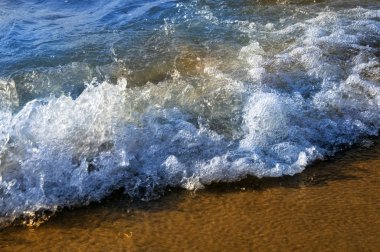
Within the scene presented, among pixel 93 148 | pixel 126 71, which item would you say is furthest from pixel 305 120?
pixel 126 71

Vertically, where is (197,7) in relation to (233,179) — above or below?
above

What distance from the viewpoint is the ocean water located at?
9.29 feet

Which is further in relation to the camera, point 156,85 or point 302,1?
point 302,1

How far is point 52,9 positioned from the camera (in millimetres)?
7113

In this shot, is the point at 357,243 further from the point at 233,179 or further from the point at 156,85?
the point at 156,85

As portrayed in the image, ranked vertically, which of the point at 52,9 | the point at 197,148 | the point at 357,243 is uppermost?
the point at 52,9

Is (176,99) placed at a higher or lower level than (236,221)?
higher

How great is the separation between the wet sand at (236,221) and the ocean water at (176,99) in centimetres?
11

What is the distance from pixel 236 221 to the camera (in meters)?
2.48

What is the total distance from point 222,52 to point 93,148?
7.11 ft

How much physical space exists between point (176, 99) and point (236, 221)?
1.44 meters

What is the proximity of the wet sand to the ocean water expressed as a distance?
0.11 metres

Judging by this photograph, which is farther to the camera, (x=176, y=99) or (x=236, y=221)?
(x=176, y=99)

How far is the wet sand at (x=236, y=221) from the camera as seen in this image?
2.33 meters
